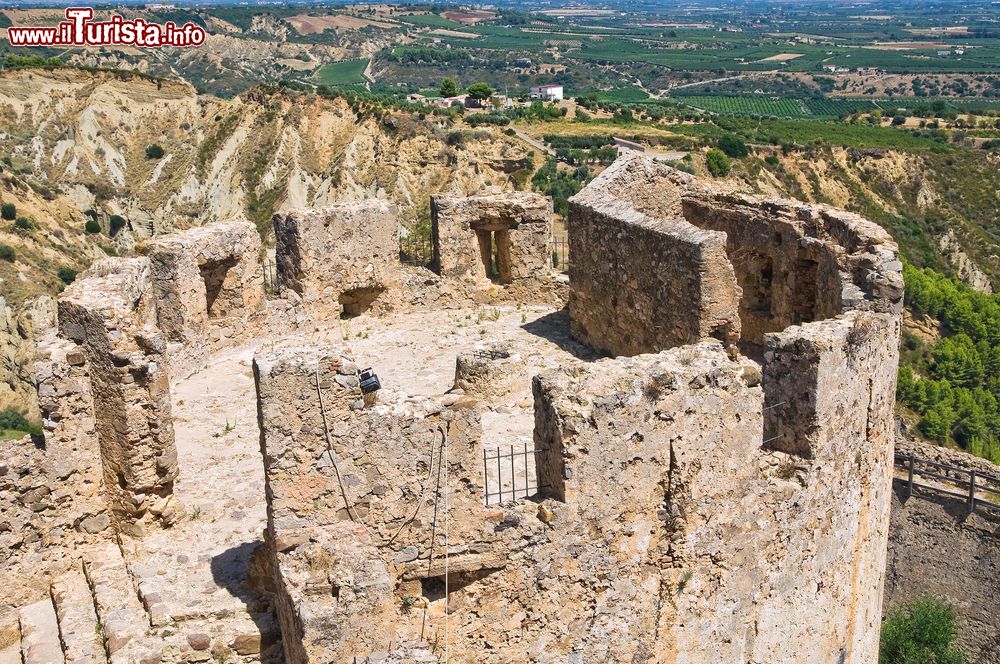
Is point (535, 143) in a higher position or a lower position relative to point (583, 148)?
higher

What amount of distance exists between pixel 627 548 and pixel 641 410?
1331mm

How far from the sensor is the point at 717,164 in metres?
81.8

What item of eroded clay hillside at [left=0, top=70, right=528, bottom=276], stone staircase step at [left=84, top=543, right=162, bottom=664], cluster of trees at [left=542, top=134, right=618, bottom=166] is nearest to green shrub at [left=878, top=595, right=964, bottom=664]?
stone staircase step at [left=84, top=543, right=162, bottom=664]

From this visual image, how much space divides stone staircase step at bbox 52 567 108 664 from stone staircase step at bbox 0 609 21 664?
478mm

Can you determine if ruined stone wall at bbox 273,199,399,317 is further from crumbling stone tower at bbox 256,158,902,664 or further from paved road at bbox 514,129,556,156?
paved road at bbox 514,129,556,156

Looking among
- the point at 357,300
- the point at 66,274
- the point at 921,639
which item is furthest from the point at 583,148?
the point at 357,300

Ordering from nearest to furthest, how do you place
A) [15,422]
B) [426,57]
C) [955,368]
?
[15,422], [955,368], [426,57]

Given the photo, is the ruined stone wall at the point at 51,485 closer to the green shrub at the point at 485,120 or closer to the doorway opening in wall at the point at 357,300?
the doorway opening in wall at the point at 357,300

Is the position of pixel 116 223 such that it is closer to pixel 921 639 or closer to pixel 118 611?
pixel 921 639

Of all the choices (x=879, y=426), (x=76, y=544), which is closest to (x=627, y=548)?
(x=879, y=426)

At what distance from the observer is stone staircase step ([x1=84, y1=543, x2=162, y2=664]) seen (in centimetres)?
965

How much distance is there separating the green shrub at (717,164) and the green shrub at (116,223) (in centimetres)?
4184

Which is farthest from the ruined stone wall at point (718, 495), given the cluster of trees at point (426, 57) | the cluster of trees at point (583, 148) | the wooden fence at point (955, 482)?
the cluster of trees at point (426, 57)

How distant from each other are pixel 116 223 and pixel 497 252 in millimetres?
59859
